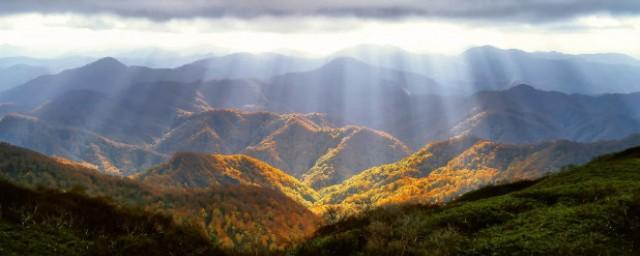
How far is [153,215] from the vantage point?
28062 mm

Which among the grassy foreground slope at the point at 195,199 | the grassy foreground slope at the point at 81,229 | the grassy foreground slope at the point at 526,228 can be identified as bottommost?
the grassy foreground slope at the point at 195,199

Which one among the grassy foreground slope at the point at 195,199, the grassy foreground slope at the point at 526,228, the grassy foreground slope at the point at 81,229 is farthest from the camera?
the grassy foreground slope at the point at 195,199

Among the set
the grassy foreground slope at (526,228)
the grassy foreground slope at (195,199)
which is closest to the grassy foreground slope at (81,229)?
the grassy foreground slope at (526,228)

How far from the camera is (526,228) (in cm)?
2341

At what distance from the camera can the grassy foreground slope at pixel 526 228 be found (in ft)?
68.0

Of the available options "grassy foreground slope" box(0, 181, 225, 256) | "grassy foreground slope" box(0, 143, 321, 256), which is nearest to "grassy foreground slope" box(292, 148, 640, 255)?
"grassy foreground slope" box(0, 181, 225, 256)

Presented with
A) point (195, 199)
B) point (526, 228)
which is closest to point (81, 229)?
point (526, 228)

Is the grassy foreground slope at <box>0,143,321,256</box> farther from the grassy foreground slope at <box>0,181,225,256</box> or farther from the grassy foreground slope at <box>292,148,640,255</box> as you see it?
the grassy foreground slope at <box>292,148,640,255</box>

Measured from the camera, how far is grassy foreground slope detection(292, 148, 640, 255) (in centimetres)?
2073

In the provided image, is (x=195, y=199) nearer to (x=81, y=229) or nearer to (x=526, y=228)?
(x=81, y=229)

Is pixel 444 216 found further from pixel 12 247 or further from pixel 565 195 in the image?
pixel 12 247

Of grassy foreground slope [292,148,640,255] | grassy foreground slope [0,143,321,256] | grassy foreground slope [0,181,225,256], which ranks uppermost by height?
grassy foreground slope [292,148,640,255]

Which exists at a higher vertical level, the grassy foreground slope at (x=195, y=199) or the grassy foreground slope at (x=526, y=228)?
the grassy foreground slope at (x=526, y=228)

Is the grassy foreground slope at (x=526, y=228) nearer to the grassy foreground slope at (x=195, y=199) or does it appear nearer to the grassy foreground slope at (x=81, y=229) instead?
the grassy foreground slope at (x=81, y=229)
